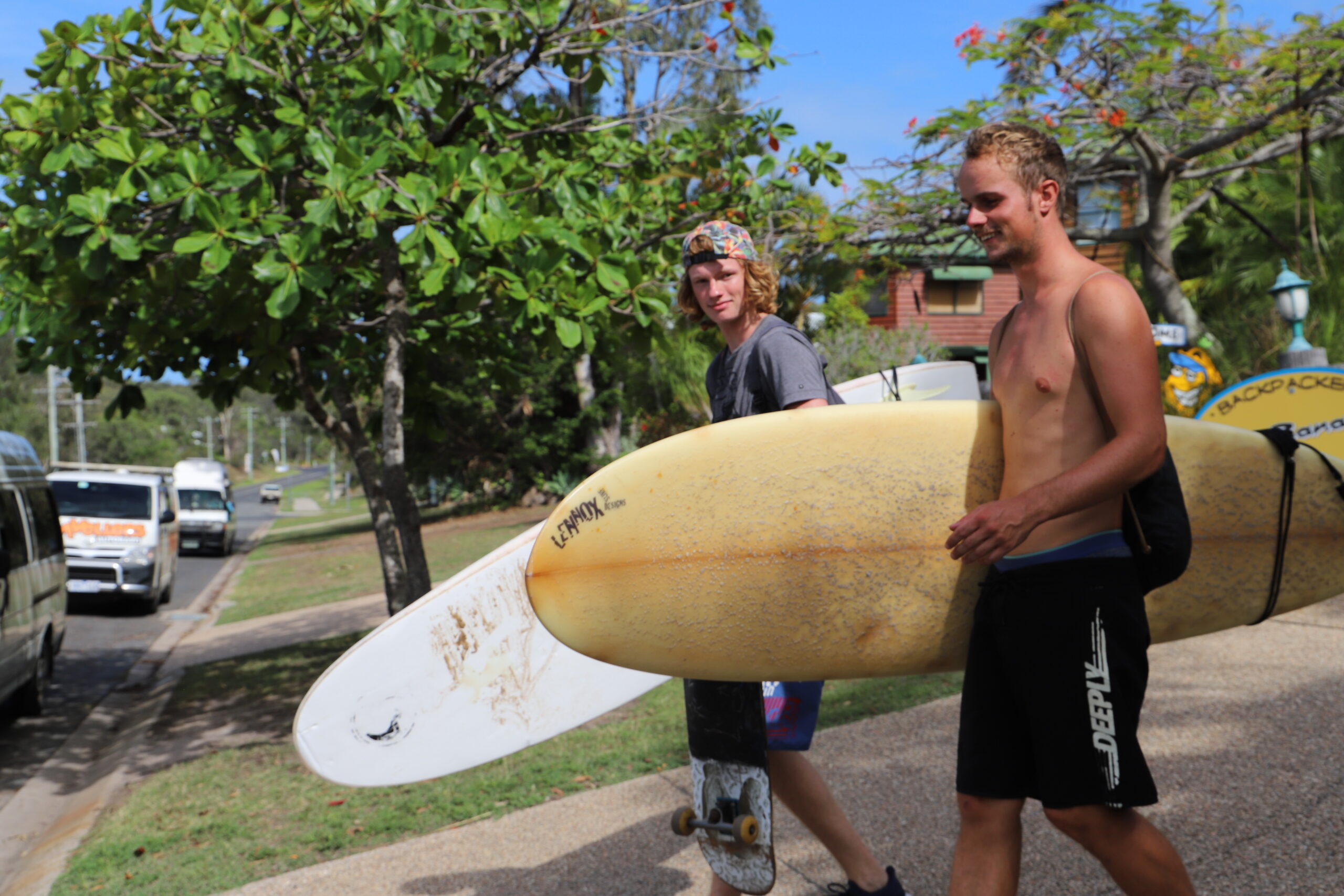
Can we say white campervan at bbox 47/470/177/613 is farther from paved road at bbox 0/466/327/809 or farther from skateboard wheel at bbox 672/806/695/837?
skateboard wheel at bbox 672/806/695/837

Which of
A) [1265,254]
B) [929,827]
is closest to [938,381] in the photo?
[929,827]

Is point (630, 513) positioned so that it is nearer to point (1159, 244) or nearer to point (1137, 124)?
point (1137, 124)

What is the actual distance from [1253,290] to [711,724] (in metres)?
11.6

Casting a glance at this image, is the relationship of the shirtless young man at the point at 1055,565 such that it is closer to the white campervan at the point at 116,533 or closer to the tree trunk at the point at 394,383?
the tree trunk at the point at 394,383

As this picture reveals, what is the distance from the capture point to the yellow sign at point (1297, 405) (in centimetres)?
480

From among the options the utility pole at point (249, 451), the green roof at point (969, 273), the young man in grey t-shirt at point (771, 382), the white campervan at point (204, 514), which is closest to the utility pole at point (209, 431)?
the utility pole at point (249, 451)

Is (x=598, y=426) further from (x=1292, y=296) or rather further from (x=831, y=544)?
(x=831, y=544)

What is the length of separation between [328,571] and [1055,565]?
16.5 metres

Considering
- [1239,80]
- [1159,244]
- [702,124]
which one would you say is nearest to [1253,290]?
→ [1159,244]

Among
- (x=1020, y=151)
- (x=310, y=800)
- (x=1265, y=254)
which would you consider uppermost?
(x=1265, y=254)

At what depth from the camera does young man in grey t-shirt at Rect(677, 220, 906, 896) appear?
7.71ft

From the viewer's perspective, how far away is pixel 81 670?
9.18m

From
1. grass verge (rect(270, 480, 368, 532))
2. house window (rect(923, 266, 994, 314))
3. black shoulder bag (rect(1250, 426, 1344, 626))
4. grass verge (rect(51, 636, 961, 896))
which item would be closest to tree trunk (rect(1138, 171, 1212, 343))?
grass verge (rect(51, 636, 961, 896))

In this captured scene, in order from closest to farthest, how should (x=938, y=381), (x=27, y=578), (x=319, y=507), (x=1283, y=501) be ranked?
(x=1283, y=501)
(x=938, y=381)
(x=27, y=578)
(x=319, y=507)
